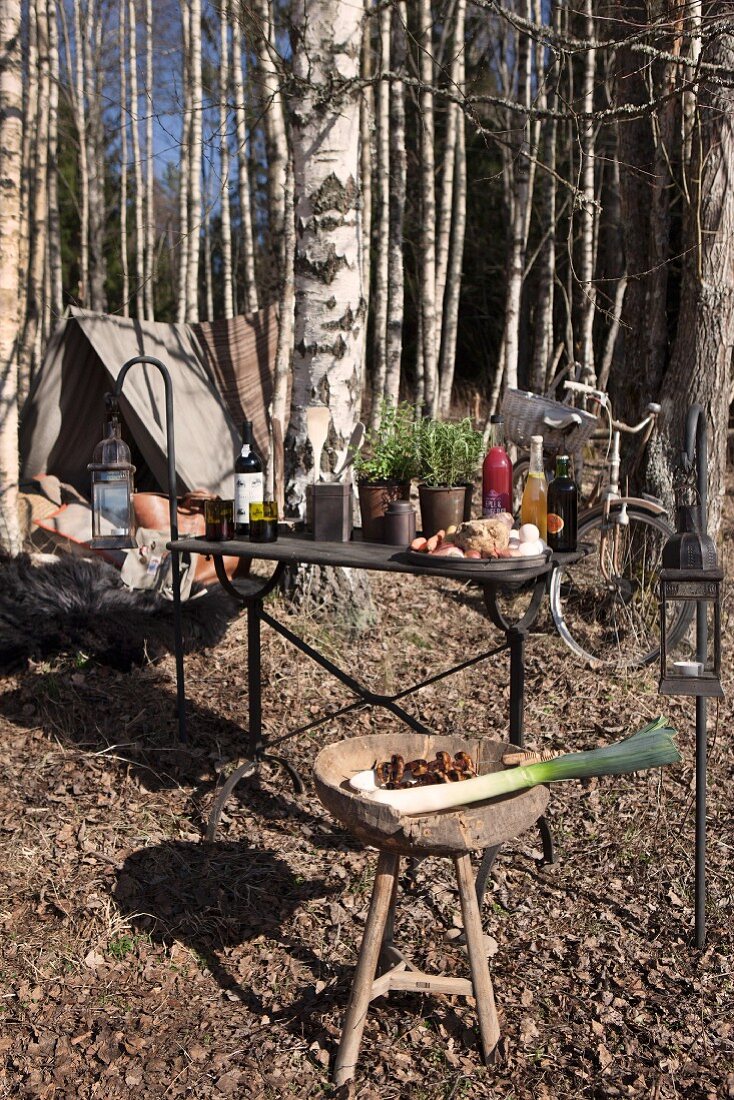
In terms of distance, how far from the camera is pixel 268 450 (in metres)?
8.34

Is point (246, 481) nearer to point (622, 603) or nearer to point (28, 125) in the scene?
point (622, 603)

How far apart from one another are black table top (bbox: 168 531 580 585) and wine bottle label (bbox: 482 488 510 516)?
0.25 metres

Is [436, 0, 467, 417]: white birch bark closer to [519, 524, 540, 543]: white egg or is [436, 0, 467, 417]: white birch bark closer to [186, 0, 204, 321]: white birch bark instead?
[186, 0, 204, 321]: white birch bark

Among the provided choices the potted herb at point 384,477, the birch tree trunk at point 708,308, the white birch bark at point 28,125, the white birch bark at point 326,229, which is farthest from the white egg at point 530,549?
the white birch bark at point 28,125

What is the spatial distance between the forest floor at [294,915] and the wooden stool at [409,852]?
15 cm

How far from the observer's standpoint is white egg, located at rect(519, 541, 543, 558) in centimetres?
297

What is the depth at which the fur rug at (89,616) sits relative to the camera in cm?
468

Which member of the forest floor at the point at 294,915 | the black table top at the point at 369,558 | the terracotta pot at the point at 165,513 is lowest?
the forest floor at the point at 294,915

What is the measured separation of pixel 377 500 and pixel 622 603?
238cm

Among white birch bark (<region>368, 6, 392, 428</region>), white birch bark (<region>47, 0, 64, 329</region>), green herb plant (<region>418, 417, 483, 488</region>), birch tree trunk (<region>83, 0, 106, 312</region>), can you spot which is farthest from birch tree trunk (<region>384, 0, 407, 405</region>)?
green herb plant (<region>418, 417, 483, 488</region>)

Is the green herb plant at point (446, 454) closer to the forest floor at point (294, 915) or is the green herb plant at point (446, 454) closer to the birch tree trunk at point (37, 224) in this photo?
the forest floor at point (294, 915)

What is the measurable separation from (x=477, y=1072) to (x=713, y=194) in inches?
171

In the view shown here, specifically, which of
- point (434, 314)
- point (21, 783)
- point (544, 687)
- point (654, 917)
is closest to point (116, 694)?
point (21, 783)

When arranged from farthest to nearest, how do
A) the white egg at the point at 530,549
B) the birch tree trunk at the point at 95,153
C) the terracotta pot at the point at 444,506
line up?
the birch tree trunk at the point at 95,153
the terracotta pot at the point at 444,506
the white egg at the point at 530,549
